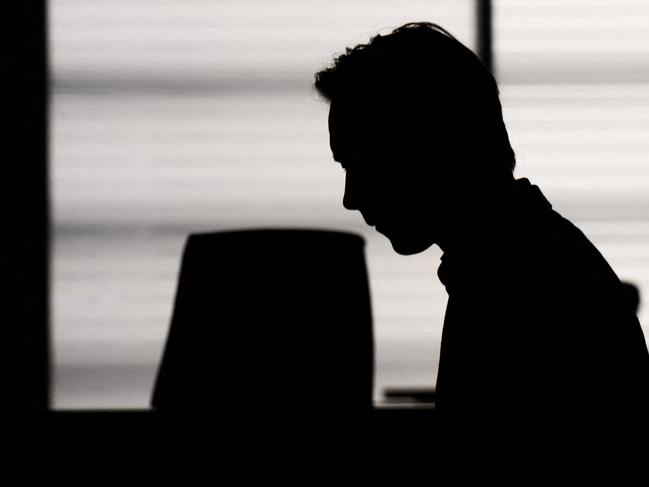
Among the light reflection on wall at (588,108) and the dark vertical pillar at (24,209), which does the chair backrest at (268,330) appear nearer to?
the dark vertical pillar at (24,209)

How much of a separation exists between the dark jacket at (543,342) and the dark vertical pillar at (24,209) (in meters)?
1.94

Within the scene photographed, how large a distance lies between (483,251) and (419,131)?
23 cm

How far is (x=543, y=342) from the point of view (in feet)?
3.30

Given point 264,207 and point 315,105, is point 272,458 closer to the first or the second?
point 264,207

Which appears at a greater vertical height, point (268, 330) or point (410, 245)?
point (410, 245)

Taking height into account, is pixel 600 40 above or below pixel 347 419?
above

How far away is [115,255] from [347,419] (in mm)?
1538

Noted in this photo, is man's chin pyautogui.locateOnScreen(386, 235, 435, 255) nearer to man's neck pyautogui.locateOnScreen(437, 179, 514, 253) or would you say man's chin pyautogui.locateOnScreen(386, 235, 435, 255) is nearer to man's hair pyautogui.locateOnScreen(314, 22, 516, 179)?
man's neck pyautogui.locateOnScreen(437, 179, 514, 253)

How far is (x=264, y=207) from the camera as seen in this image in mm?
2730

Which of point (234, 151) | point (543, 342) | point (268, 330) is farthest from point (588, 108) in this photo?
point (543, 342)

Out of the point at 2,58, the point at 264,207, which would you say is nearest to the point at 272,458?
the point at 264,207

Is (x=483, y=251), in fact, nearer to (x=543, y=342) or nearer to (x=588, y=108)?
(x=543, y=342)

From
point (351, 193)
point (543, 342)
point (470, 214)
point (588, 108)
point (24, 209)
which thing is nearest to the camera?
point (543, 342)

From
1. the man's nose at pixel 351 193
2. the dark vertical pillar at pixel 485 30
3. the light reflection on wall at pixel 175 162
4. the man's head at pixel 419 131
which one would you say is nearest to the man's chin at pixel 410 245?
the man's head at pixel 419 131
